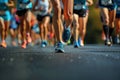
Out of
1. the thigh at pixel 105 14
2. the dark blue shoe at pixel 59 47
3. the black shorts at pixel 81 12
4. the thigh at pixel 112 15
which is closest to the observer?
the dark blue shoe at pixel 59 47

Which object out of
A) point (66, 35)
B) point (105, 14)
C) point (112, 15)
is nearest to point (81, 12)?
point (105, 14)

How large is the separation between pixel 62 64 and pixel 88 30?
39.0 m

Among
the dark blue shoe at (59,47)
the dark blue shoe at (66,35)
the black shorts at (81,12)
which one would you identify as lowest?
the dark blue shoe at (59,47)

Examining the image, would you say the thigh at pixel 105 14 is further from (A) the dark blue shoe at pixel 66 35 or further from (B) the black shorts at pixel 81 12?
(A) the dark blue shoe at pixel 66 35

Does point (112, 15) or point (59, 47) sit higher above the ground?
point (112, 15)

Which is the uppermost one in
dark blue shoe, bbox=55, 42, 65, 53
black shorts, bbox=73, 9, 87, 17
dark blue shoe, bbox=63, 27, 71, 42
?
black shorts, bbox=73, 9, 87, 17

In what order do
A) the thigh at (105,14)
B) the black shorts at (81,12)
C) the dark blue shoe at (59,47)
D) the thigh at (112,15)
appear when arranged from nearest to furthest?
the dark blue shoe at (59,47) < the black shorts at (81,12) < the thigh at (105,14) < the thigh at (112,15)

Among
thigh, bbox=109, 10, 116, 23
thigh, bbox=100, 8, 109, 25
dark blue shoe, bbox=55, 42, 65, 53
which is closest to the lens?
dark blue shoe, bbox=55, 42, 65, 53

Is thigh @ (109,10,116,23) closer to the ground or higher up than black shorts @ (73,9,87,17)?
closer to the ground

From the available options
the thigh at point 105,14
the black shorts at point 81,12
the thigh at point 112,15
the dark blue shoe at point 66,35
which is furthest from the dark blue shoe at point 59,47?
the thigh at point 112,15

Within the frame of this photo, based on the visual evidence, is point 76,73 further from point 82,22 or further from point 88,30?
point 88,30

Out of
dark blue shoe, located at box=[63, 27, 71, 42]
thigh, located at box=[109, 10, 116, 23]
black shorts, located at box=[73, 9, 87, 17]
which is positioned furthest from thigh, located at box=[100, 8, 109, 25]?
dark blue shoe, located at box=[63, 27, 71, 42]

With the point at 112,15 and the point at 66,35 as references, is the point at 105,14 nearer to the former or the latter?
the point at 112,15

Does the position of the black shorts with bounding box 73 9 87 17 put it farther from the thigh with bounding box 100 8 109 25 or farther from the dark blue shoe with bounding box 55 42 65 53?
the dark blue shoe with bounding box 55 42 65 53
